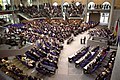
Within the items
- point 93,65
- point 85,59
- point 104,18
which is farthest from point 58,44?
point 104,18

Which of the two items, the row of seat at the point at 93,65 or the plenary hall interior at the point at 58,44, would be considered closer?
the plenary hall interior at the point at 58,44

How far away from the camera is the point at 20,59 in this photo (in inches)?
666

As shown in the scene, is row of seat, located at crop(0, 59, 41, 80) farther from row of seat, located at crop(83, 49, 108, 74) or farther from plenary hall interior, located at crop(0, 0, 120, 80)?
row of seat, located at crop(83, 49, 108, 74)

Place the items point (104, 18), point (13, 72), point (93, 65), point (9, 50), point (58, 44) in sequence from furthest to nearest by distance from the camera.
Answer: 1. point (104, 18)
2. point (58, 44)
3. point (93, 65)
4. point (13, 72)
5. point (9, 50)

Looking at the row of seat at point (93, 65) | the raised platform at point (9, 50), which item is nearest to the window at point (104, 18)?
the row of seat at point (93, 65)

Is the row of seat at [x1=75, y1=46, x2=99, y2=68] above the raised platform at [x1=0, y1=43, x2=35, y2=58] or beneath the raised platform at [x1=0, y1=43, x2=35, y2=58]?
beneath

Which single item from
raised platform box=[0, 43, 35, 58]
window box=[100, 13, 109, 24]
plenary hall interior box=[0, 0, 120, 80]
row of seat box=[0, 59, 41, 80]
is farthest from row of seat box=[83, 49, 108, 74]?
window box=[100, 13, 109, 24]

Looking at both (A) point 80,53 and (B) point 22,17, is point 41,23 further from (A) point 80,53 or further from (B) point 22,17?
(A) point 80,53

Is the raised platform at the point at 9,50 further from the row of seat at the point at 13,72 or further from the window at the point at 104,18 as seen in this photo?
the window at the point at 104,18

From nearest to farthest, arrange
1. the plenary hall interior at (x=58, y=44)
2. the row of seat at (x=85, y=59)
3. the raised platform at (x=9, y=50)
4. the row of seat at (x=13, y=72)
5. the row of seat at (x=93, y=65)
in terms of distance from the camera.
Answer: the raised platform at (x=9, y=50) < the row of seat at (x=13, y=72) < the plenary hall interior at (x=58, y=44) < the row of seat at (x=93, y=65) < the row of seat at (x=85, y=59)

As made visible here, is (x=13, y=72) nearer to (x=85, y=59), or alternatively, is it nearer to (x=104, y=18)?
(x=85, y=59)

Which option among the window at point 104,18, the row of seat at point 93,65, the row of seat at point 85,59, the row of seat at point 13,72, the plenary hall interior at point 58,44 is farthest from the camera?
the window at point 104,18

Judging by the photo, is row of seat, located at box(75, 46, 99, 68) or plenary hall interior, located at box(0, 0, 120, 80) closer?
plenary hall interior, located at box(0, 0, 120, 80)

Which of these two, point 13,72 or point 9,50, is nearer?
point 9,50
